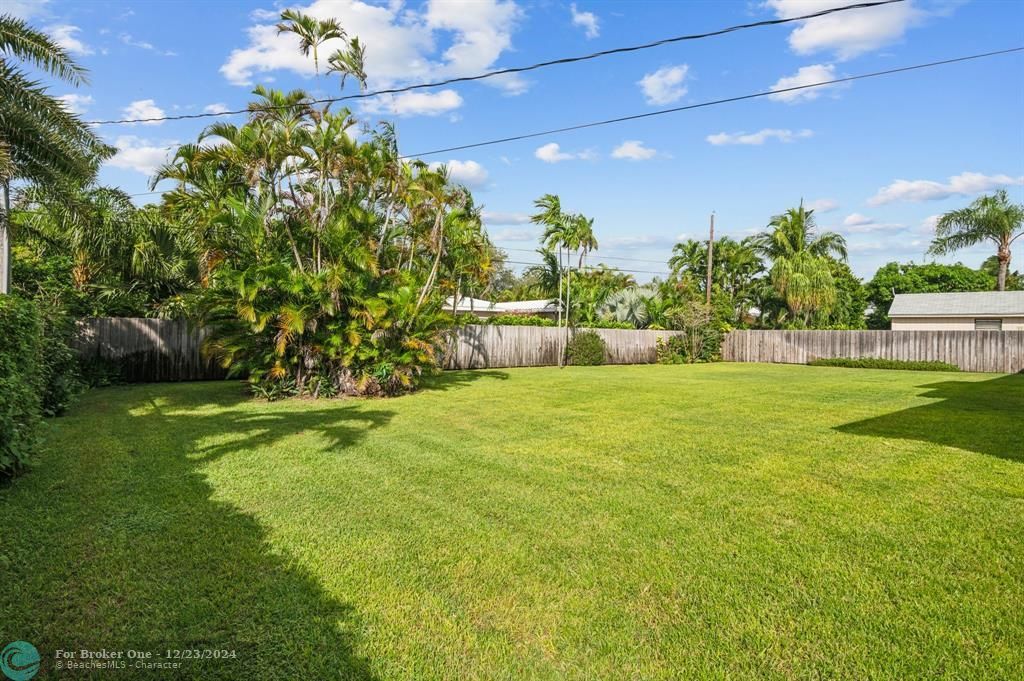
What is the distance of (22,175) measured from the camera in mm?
9039

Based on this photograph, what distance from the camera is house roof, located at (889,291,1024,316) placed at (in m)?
25.5

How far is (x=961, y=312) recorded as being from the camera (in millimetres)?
26453

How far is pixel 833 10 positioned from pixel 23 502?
35.1ft

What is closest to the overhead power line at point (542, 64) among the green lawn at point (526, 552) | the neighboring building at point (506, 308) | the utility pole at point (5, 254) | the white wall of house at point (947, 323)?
the utility pole at point (5, 254)

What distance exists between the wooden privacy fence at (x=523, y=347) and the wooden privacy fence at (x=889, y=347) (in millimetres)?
5750

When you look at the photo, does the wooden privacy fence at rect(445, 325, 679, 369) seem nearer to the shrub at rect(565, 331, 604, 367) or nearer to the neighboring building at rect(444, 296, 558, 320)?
the shrub at rect(565, 331, 604, 367)

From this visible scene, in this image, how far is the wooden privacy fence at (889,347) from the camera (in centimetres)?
2011

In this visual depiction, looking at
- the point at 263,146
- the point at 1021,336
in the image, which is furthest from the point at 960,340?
the point at 263,146

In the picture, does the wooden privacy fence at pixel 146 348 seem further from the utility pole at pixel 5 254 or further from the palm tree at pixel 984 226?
the palm tree at pixel 984 226

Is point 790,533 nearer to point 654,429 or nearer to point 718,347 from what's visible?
point 654,429

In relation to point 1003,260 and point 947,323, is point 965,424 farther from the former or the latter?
point 1003,260

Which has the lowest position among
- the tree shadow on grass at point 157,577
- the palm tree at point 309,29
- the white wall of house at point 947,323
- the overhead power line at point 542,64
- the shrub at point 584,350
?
the tree shadow on grass at point 157,577

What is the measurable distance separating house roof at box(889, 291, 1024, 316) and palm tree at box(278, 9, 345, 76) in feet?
97.9

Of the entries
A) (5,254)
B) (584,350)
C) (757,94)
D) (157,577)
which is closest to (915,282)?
(584,350)
